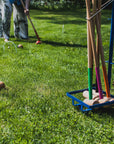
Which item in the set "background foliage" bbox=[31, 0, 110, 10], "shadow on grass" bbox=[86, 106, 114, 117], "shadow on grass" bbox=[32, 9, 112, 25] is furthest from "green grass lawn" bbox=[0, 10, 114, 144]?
"background foliage" bbox=[31, 0, 110, 10]

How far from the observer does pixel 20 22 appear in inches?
323

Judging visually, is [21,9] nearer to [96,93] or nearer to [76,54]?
[76,54]

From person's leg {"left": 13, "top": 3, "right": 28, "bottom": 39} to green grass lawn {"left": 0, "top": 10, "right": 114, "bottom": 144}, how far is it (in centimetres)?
207

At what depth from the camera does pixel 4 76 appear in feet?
15.3

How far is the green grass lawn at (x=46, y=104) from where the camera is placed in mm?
2752

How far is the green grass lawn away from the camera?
9.03ft

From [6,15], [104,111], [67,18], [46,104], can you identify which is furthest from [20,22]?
[67,18]

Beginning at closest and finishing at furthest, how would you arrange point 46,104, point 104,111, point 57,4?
point 104,111 → point 46,104 → point 57,4

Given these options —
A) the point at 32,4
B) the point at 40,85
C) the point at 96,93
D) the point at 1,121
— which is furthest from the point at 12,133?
the point at 32,4

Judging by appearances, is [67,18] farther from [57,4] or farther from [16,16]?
[57,4]

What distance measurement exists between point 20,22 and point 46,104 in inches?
206

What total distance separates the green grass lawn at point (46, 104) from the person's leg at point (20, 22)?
6.79 ft

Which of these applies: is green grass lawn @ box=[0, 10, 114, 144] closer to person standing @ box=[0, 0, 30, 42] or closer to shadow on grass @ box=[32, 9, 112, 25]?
person standing @ box=[0, 0, 30, 42]

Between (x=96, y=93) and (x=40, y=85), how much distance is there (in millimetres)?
1169
